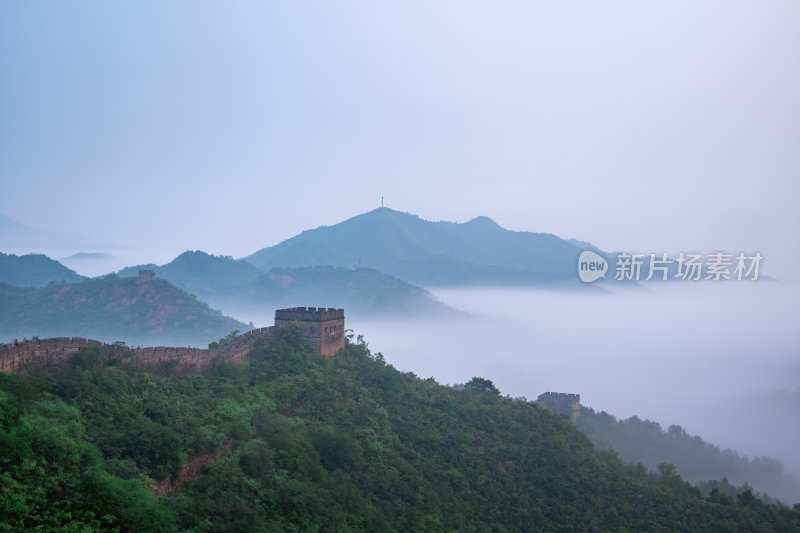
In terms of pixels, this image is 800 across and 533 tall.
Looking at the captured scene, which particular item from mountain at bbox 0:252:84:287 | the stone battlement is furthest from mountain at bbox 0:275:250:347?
the stone battlement

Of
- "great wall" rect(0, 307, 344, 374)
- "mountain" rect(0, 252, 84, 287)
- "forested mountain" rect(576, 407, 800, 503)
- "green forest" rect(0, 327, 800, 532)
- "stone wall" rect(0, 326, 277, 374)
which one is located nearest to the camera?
"green forest" rect(0, 327, 800, 532)

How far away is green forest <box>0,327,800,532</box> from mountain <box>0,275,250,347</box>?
3908 inches

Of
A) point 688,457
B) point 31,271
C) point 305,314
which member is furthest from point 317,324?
point 31,271

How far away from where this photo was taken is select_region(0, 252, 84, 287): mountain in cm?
18462

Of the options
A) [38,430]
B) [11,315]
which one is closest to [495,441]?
[38,430]

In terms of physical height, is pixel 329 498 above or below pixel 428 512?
above

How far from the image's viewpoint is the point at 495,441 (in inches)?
1430

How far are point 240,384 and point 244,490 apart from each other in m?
9.99

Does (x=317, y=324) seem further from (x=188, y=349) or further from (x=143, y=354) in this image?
(x=143, y=354)

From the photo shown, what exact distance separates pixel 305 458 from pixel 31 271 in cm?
20356

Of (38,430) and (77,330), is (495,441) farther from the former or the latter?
(77,330)

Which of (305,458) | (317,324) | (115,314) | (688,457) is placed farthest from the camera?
(115,314)

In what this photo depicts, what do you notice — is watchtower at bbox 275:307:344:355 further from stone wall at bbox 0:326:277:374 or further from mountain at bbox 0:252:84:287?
mountain at bbox 0:252:84:287

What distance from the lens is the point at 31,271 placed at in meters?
190
